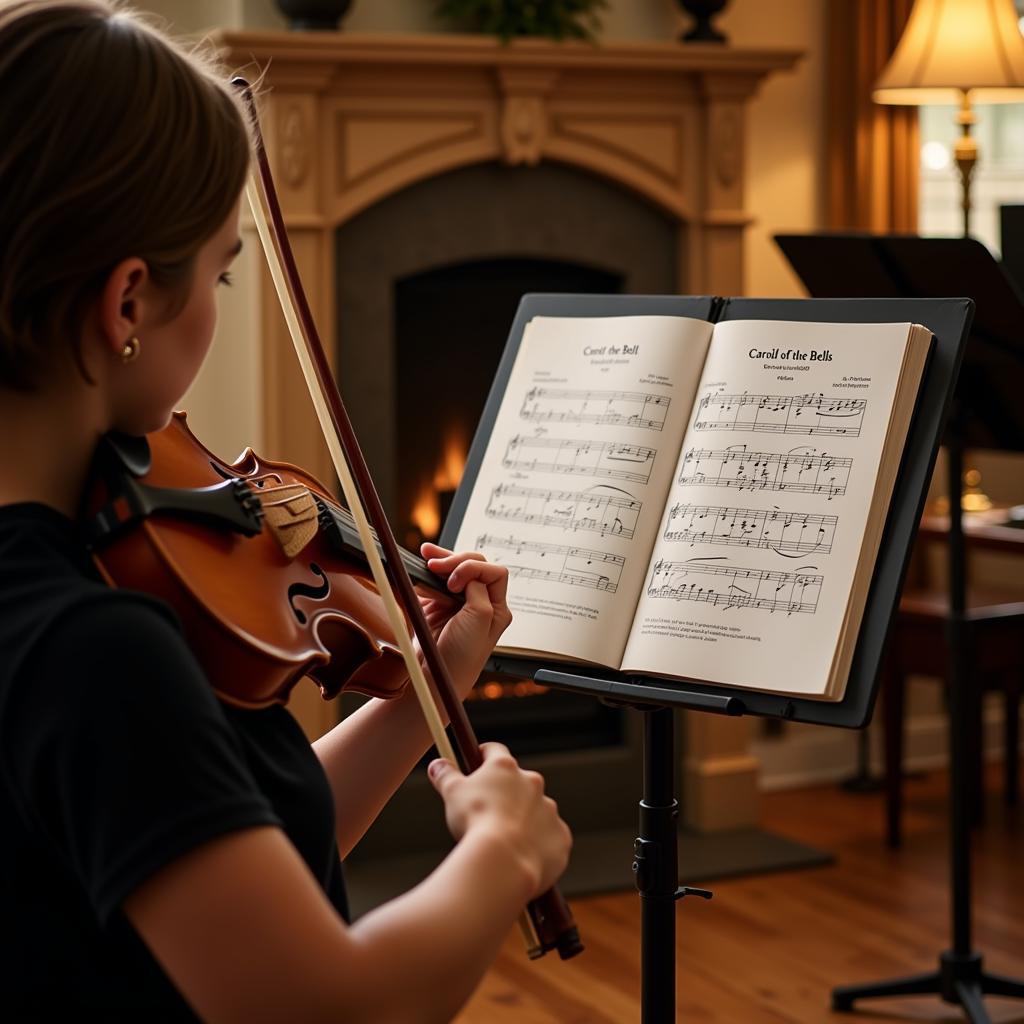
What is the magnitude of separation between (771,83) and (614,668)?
2.77 meters

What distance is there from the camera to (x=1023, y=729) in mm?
4359

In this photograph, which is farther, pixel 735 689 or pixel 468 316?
pixel 468 316

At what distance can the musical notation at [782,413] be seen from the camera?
149 cm

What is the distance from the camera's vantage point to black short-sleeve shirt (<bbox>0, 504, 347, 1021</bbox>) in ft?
2.55

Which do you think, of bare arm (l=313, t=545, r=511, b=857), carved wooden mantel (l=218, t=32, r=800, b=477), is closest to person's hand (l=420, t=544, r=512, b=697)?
bare arm (l=313, t=545, r=511, b=857)

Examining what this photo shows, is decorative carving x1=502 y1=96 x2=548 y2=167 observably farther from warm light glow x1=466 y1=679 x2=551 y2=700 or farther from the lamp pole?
warm light glow x1=466 y1=679 x2=551 y2=700

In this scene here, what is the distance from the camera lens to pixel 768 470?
59.3 inches

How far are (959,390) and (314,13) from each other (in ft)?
4.98

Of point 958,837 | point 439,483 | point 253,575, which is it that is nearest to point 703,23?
point 439,483

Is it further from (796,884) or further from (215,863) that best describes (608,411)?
(796,884)

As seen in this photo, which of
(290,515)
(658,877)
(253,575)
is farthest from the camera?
(658,877)

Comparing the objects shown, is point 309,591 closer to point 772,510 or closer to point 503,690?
point 772,510

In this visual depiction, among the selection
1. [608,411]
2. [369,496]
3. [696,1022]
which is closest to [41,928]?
A: [369,496]

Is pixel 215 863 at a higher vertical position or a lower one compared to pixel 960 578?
higher
